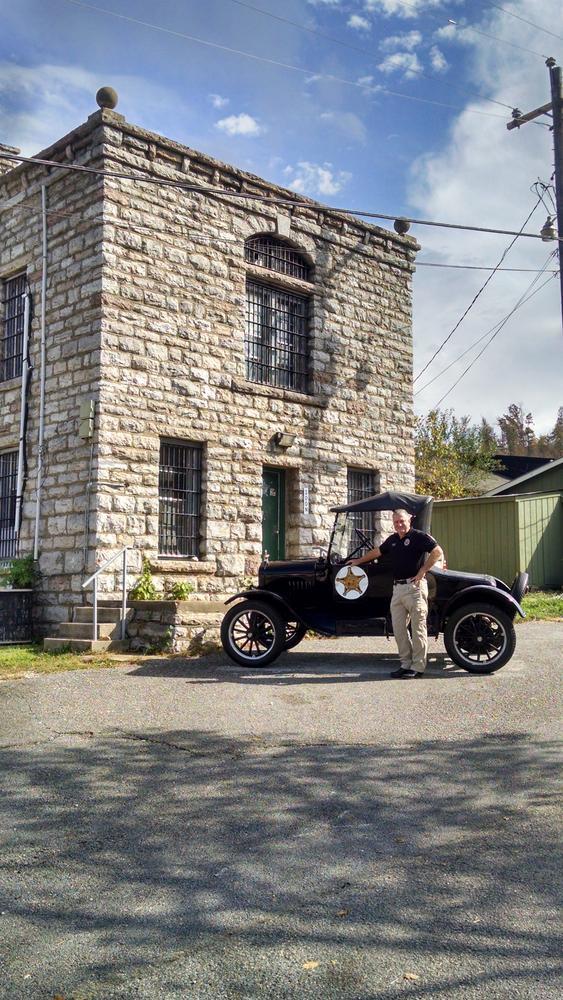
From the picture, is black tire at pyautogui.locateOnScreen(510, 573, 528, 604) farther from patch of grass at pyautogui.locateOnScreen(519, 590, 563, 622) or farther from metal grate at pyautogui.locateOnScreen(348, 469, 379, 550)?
metal grate at pyautogui.locateOnScreen(348, 469, 379, 550)

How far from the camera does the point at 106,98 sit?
41.4 feet

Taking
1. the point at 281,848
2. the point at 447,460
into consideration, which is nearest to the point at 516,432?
the point at 447,460

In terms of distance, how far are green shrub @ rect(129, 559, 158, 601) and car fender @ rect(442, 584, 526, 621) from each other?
15.2ft

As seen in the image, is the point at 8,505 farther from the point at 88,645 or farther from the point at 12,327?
the point at 88,645

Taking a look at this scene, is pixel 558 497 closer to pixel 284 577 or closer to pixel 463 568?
pixel 463 568

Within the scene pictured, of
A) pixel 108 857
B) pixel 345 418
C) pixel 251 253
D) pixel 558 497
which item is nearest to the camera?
pixel 108 857

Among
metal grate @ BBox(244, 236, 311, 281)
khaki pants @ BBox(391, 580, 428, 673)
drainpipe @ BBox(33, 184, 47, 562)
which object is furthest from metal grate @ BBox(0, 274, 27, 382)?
khaki pants @ BBox(391, 580, 428, 673)

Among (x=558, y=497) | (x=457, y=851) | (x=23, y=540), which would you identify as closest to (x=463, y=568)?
(x=558, y=497)

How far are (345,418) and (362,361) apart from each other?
4.32 feet

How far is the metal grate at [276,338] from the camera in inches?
582

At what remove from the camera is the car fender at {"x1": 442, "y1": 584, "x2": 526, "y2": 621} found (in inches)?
352

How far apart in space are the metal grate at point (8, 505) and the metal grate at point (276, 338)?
4.34 m

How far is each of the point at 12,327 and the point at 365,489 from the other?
285 inches

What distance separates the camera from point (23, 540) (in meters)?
13.2
